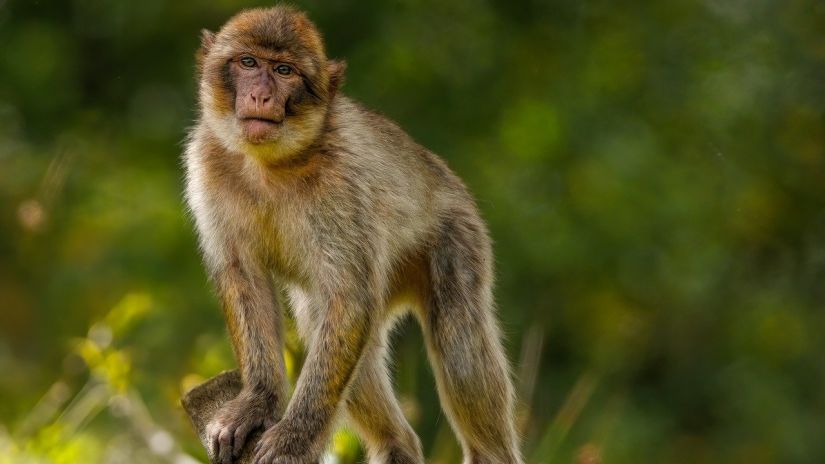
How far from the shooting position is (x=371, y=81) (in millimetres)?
15555

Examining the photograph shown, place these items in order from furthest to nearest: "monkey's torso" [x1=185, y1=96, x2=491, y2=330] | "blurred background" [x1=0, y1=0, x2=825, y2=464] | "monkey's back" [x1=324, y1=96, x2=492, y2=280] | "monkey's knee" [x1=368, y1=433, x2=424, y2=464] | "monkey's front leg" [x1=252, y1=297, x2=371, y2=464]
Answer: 1. "blurred background" [x1=0, y1=0, x2=825, y2=464]
2. "monkey's knee" [x1=368, y1=433, x2=424, y2=464]
3. "monkey's back" [x1=324, y1=96, x2=492, y2=280]
4. "monkey's torso" [x1=185, y1=96, x2=491, y2=330]
5. "monkey's front leg" [x1=252, y1=297, x2=371, y2=464]

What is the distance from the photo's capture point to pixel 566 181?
51.6 feet

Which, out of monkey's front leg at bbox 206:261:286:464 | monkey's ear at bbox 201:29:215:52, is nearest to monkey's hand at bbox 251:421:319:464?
monkey's front leg at bbox 206:261:286:464

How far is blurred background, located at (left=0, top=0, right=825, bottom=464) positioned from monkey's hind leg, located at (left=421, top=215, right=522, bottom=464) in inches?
182

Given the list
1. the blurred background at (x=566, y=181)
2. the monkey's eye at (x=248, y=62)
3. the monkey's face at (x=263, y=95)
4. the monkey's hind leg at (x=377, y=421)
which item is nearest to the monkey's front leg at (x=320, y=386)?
the monkey's hind leg at (x=377, y=421)

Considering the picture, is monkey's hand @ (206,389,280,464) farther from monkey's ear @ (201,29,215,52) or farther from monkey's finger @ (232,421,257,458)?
monkey's ear @ (201,29,215,52)

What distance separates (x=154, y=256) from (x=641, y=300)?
4.58 m

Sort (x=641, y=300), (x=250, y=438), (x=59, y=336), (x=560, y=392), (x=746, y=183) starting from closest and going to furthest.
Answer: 1. (x=250, y=438)
2. (x=59, y=336)
3. (x=560, y=392)
4. (x=641, y=300)
5. (x=746, y=183)

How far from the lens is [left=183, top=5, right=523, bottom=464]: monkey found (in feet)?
23.1

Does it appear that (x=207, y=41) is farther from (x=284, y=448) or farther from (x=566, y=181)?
(x=566, y=181)

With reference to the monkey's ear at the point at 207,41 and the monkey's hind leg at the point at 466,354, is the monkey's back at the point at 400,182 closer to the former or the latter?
the monkey's hind leg at the point at 466,354

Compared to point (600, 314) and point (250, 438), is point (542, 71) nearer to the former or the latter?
point (600, 314)

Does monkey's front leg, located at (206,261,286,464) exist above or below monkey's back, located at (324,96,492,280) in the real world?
below

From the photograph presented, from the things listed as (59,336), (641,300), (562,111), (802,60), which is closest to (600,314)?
(641,300)
